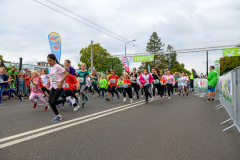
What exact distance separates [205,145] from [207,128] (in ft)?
4.81

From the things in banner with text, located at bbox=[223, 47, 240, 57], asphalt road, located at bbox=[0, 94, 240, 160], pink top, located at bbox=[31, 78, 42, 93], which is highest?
banner with text, located at bbox=[223, 47, 240, 57]

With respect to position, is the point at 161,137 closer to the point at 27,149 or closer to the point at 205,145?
the point at 205,145

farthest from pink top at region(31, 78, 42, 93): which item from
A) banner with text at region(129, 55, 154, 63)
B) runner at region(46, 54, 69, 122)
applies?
banner with text at region(129, 55, 154, 63)

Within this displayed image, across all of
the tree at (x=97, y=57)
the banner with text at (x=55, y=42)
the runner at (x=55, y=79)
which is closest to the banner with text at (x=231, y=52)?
the banner with text at (x=55, y=42)

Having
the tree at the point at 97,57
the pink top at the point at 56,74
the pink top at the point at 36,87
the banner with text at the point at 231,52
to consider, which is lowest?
the pink top at the point at 36,87

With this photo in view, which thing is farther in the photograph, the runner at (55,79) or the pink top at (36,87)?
the pink top at (36,87)

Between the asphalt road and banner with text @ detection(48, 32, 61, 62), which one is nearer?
the asphalt road

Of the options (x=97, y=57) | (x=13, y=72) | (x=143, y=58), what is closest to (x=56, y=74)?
(x=13, y=72)

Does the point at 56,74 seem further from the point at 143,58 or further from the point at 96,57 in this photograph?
the point at 96,57

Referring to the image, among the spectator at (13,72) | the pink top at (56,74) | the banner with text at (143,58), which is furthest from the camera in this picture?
→ the banner with text at (143,58)

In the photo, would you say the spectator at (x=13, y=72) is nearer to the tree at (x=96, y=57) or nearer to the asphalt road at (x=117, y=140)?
the asphalt road at (x=117, y=140)

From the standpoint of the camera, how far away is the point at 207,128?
16.6 ft

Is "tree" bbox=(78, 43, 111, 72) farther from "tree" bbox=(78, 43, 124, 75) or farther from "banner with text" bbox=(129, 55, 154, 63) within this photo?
"banner with text" bbox=(129, 55, 154, 63)

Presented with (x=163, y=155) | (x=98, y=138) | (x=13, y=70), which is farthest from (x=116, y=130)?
(x=13, y=70)
